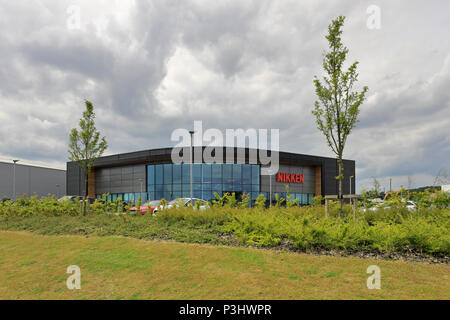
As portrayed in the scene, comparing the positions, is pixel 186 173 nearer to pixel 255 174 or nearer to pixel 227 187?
pixel 227 187

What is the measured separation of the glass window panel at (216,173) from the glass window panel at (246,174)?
3410 millimetres

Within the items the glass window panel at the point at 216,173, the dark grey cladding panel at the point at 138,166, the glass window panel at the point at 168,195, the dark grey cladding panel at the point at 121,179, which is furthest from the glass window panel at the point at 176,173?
the dark grey cladding panel at the point at 121,179

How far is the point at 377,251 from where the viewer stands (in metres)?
6.68

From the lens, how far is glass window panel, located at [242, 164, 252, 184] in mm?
39344

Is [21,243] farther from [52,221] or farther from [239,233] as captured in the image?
[239,233]

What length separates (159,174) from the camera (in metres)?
39.1

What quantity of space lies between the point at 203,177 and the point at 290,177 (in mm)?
14226

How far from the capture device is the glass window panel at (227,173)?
1510 inches

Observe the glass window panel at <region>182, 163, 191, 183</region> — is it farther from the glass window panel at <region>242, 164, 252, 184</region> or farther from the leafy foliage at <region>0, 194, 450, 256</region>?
the leafy foliage at <region>0, 194, 450, 256</region>

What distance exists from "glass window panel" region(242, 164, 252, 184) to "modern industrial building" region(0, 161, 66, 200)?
121 ft

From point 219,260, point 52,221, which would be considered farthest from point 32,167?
point 219,260

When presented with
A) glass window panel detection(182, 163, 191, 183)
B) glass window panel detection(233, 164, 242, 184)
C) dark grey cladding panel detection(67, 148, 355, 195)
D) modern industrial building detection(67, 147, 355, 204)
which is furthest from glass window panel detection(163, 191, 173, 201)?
glass window panel detection(233, 164, 242, 184)

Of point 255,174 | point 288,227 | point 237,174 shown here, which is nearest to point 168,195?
point 237,174
